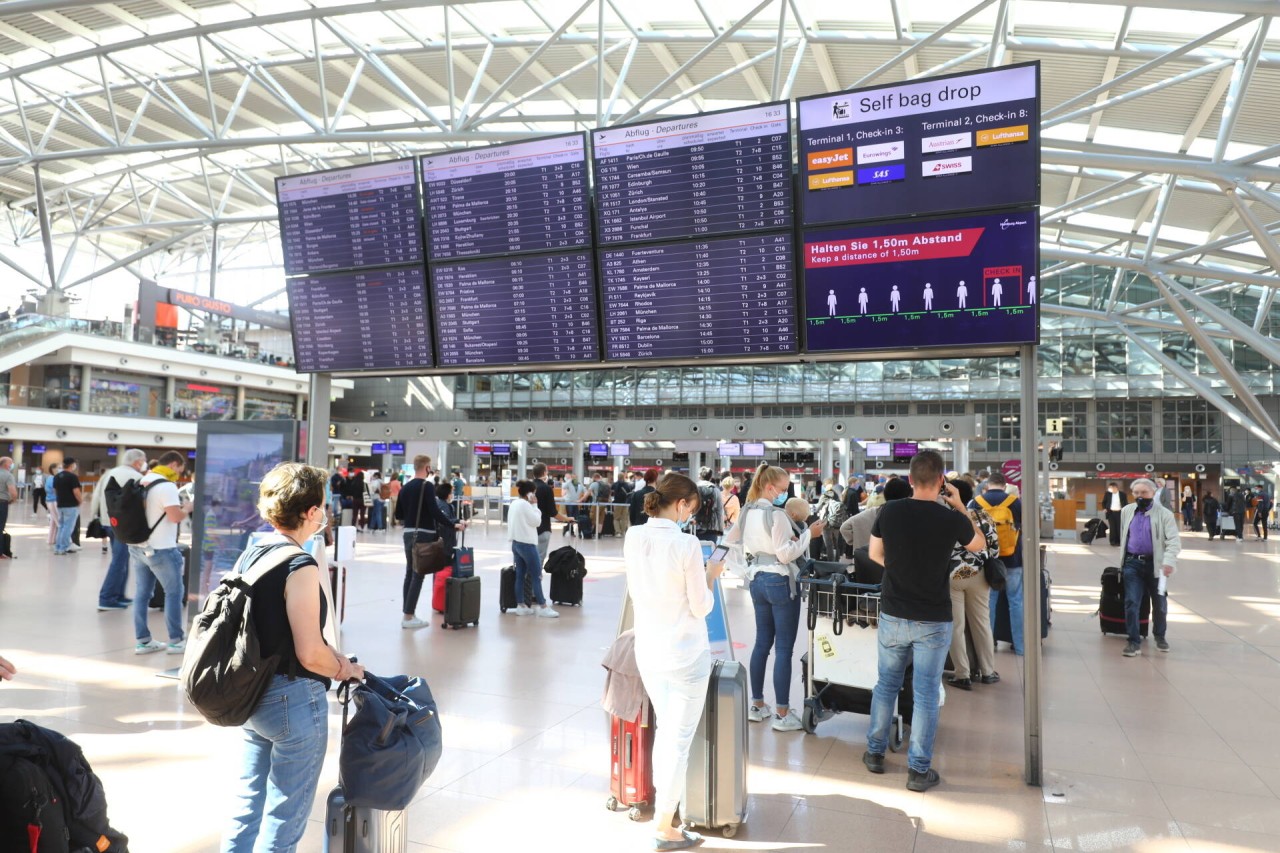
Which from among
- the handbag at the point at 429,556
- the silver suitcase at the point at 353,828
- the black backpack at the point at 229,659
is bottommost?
the silver suitcase at the point at 353,828

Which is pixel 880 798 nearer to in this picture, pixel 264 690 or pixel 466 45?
pixel 264 690

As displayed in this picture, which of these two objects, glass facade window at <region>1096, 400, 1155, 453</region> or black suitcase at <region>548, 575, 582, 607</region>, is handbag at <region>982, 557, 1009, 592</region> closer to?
black suitcase at <region>548, 575, 582, 607</region>

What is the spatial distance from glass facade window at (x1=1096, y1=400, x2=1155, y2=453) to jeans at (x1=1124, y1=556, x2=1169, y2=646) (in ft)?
128

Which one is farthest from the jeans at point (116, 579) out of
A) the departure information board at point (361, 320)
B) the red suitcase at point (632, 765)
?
the red suitcase at point (632, 765)

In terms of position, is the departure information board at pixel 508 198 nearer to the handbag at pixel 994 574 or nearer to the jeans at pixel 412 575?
the jeans at pixel 412 575

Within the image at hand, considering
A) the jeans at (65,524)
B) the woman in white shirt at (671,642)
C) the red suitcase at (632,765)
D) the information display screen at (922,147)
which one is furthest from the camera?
the jeans at (65,524)

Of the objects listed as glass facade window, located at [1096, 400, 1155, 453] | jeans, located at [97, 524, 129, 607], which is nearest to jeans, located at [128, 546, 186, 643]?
jeans, located at [97, 524, 129, 607]

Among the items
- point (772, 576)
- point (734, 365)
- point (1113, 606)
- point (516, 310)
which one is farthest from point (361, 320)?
point (1113, 606)

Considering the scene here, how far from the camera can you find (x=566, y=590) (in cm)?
1065

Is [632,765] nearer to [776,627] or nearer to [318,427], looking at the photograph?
[776,627]

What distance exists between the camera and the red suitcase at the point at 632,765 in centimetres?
409

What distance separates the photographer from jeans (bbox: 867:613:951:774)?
4.49m

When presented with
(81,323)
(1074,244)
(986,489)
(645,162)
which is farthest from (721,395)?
(645,162)

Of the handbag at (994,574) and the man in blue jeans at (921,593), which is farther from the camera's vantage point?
the handbag at (994,574)
